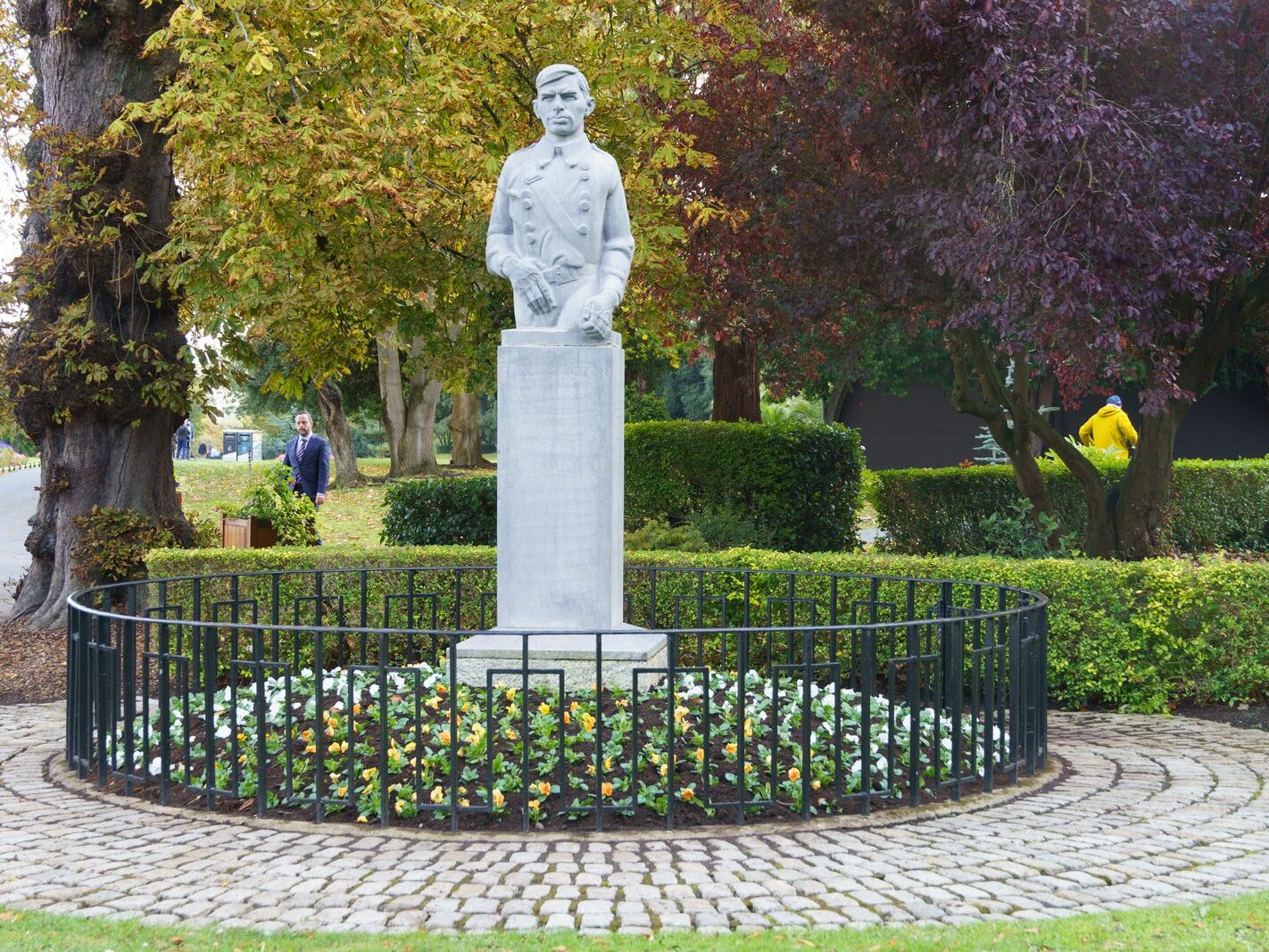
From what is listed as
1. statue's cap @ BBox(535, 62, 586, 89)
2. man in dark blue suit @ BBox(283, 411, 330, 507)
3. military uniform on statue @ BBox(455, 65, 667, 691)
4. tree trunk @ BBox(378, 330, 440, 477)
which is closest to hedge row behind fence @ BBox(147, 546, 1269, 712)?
military uniform on statue @ BBox(455, 65, 667, 691)

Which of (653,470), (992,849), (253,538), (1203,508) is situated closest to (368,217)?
(253,538)

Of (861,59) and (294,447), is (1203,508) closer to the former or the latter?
(861,59)

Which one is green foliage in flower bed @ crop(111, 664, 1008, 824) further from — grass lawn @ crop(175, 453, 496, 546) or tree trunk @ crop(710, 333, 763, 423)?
grass lawn @ crop(175, 453, 496, 546)

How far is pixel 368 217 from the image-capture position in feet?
40.2

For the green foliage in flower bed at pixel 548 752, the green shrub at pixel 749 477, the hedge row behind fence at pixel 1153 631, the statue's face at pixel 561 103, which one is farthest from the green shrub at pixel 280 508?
A: the hedge row behind fence at pixel 1153 631

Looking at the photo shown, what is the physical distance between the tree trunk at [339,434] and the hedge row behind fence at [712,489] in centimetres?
1563

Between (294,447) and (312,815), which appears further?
(294,447)

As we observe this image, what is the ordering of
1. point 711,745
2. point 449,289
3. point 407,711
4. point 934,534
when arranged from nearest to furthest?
1. point 711,745
2. point 407,711
3. point 449,289
4. point 934,534

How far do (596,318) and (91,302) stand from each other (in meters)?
7.47

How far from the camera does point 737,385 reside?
1736 cm

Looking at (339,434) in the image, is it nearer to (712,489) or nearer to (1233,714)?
(712,489)

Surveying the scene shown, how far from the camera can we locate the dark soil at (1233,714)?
902 centimetres

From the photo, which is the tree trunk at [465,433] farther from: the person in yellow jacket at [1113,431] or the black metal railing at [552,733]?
the black metal railing at [552,733]

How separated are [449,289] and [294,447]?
142 inches
